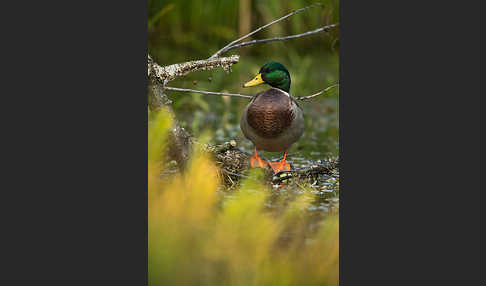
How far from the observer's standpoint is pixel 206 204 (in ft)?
11.5

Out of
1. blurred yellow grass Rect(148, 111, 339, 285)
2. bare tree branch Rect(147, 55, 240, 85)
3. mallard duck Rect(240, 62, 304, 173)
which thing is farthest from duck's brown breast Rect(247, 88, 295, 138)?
blurred yellow grass Rect(148, 111, 339, 285)

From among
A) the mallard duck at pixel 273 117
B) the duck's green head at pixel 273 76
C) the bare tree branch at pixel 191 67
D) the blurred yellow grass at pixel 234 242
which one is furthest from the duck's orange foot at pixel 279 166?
the bare tree branch at pixel 191 67

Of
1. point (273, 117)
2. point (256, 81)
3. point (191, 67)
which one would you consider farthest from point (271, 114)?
point (191, 67)

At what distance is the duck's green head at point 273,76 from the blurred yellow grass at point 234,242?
24.8 inches

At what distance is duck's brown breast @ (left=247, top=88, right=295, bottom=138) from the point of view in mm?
3781

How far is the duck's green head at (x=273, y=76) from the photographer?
12.4ft

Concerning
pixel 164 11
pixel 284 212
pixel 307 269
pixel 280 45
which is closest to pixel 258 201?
pixel 284 212

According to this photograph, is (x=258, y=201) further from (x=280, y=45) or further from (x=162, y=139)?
(x=280, y=45)

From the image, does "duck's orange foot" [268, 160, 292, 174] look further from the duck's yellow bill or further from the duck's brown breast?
the duck's yellow bill

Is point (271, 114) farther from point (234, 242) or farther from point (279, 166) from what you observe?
point (234, 242)

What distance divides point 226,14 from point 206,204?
1095 mm

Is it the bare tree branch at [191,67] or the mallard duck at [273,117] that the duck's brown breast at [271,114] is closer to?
the mallard duck at [273,117]

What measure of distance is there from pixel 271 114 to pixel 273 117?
0.06 feet

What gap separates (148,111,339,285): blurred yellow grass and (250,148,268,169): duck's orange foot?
31 centimetres
